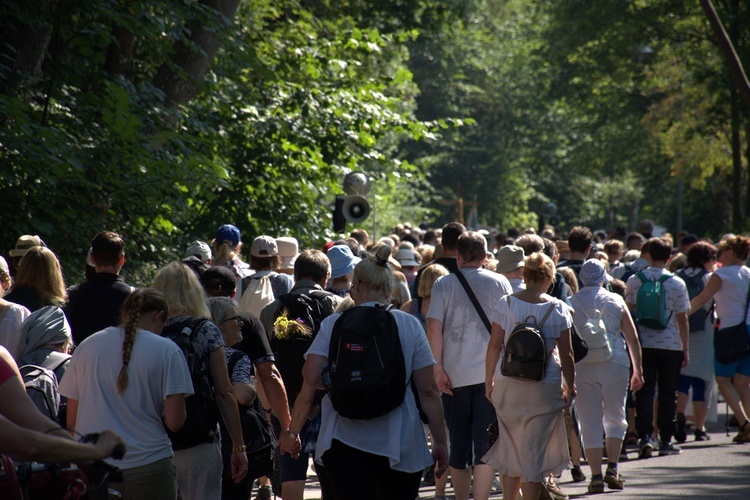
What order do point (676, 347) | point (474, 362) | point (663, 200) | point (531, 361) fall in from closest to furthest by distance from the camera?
point (531, 361), point (474, 362), point (676, 347), point (663, 200)

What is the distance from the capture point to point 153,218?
11.6 metres

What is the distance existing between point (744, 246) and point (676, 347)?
4.56ft

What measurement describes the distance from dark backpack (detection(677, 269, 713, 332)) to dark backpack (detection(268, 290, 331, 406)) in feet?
19.9

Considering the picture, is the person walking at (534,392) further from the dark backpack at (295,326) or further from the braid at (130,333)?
the braid at (130,333)

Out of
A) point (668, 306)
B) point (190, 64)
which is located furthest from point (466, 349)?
point (190, 64)

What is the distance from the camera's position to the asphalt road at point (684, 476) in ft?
29.2

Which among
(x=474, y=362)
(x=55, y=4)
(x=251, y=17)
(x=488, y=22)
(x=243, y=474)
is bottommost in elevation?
(x=243, y=474)

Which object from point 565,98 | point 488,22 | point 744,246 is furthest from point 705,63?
point 488,22

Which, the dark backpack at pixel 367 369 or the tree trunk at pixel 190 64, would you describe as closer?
the dark backpack at pixel 367 369

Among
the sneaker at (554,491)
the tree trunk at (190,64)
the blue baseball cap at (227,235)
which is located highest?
the tree trunk at (190,64)

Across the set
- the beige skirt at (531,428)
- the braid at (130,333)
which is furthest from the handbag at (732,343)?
the braid at (130,333)

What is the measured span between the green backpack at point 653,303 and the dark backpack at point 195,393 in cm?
638

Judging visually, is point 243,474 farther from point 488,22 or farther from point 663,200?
point 488,22

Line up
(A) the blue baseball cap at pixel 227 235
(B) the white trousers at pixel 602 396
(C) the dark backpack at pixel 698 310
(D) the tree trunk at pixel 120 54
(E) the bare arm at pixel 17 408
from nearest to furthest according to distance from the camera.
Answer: (E) the bare arm at pixel 17 408, (B) the white trousers at pixel 602 396, (A) the blue baseball cap at pixel 227 235, (C) the dark backpack at pixel 698 310, (D) the tree trunk at pixel 120 54
